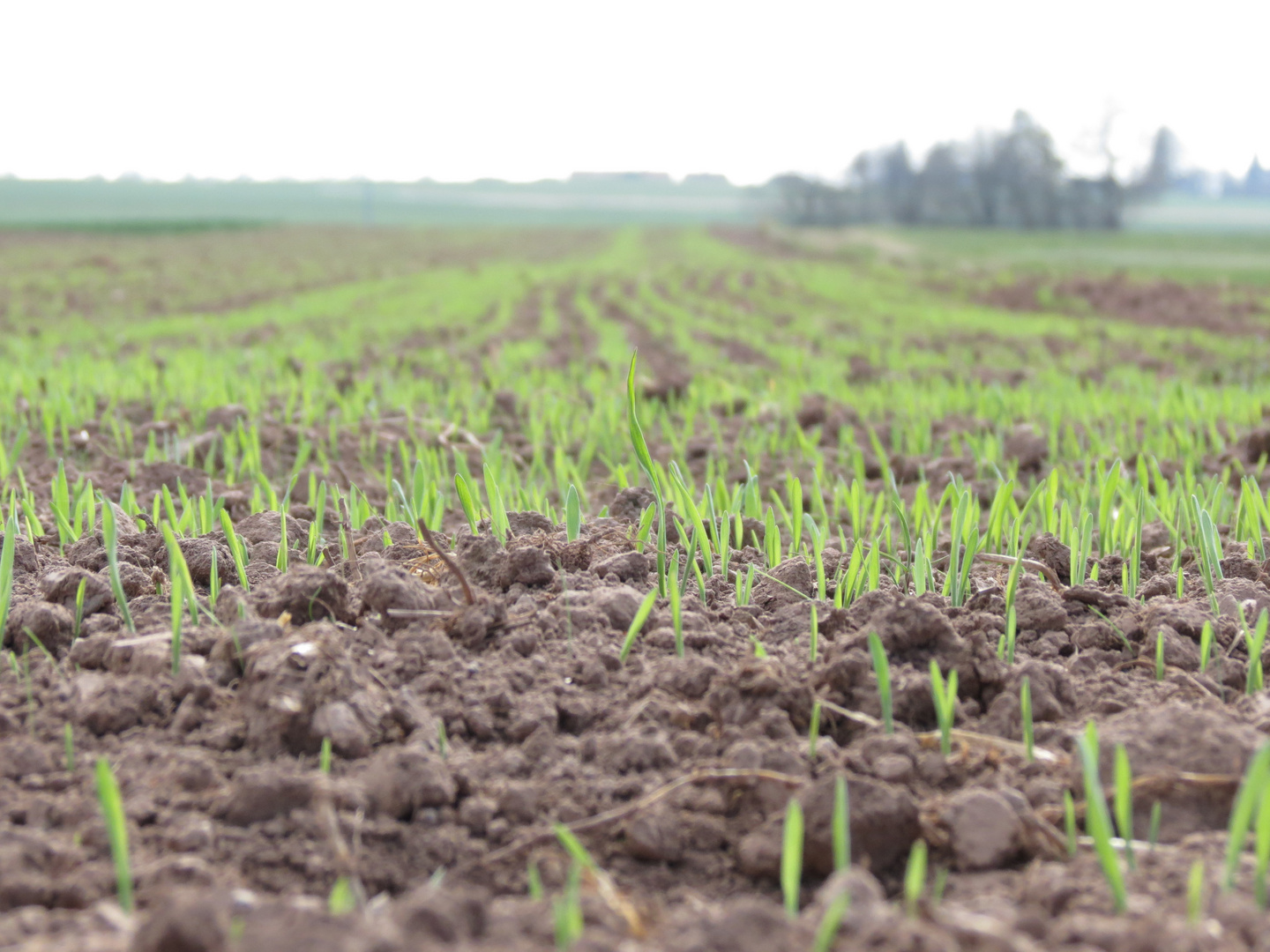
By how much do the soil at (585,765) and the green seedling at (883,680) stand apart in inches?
1.6

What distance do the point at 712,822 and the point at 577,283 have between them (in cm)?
1542

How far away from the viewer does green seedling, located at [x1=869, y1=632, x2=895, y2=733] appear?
4.40 ft

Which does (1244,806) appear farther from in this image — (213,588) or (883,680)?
(213,588)

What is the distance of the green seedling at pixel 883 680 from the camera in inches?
52.8

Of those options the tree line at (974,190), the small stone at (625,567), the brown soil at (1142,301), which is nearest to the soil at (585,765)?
the small stone at (625,567)

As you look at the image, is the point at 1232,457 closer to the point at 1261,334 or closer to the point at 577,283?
the point at 1261,334

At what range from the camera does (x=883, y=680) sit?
4.50ft

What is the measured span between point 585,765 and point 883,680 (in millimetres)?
425

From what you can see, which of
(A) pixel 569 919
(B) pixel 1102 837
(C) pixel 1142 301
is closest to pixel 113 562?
(A) pixel 569 919

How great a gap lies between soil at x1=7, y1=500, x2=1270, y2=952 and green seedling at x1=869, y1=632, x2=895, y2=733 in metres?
0.04

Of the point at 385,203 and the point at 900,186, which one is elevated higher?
the point at 385,203

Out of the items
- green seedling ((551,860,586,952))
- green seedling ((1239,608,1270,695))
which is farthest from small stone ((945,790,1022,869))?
green seedling ((1239,608,1270,695))

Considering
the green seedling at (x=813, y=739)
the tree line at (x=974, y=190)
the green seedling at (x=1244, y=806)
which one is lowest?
the green seedling at (x=813, y=739)

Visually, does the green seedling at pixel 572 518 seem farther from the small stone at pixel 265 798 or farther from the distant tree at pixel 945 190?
the distant tree at pixel 945 190
